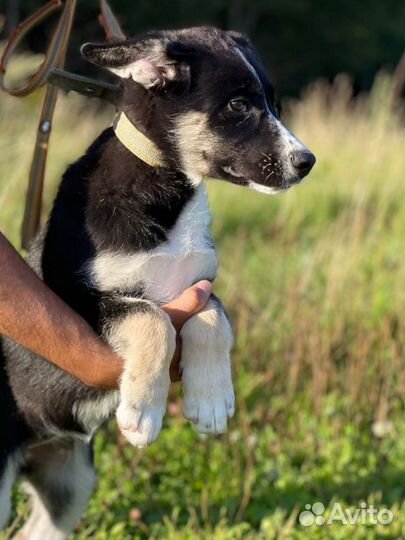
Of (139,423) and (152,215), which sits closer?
(139,423)

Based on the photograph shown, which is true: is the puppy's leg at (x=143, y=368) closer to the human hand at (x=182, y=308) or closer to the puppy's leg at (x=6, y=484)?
the human hand at (x=182, y=308)

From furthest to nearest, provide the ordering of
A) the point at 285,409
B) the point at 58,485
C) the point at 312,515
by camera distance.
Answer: the point at 285,409 → the point at 312,515 → the point at 58,485

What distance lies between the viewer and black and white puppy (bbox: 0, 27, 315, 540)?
294 centimetres

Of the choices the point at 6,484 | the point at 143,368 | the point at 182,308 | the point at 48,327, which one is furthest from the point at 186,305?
the point at 6,484

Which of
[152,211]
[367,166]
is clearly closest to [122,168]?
[152,211]

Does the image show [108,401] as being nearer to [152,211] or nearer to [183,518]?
[152,211]

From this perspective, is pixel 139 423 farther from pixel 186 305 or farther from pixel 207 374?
pixel 186 305

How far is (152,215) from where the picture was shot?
311 centimetres

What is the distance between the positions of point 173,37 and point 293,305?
2591 mm

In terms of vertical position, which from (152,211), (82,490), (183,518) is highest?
(152,211)

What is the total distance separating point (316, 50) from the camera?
29891mm

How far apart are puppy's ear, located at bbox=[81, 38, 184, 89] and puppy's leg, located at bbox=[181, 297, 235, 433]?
2.72ft

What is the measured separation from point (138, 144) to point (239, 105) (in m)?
0.37

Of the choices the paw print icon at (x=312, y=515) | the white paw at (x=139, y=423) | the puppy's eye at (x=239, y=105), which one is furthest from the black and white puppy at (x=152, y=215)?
the paw print icon at (x=312, y=515)
